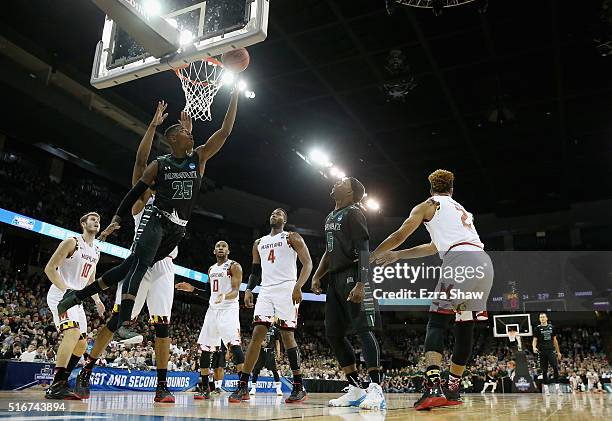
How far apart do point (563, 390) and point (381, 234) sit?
1453 centimetres

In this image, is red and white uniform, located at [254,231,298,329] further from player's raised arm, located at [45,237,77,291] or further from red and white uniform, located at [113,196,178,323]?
player's raised arm, located at [45,237,77,291]

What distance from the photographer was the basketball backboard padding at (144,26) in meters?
5.59

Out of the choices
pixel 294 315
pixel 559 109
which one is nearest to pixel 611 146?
pixel 559 109

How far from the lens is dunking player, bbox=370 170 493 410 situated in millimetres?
4281

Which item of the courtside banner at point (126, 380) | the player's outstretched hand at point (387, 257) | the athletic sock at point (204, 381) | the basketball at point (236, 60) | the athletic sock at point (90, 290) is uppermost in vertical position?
the basketball at point (236, 60)

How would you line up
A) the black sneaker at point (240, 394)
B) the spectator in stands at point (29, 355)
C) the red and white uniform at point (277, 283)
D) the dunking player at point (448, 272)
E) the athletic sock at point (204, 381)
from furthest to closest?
the spectator in stands at point (29, 355)
the athletic sock at point (204, 381)
the red and white uniform at point (277, 283)
the black sneaker at point (240, 394)
the dunking player at point (448, 272)

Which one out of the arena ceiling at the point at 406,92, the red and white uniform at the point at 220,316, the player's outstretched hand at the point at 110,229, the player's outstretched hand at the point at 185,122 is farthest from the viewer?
the arena ceiling at the point at 406,92

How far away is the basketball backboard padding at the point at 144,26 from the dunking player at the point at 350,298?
3.02m

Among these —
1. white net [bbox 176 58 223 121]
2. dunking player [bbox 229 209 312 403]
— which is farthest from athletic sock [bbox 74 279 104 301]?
white net [bbox 176 58 223 121]

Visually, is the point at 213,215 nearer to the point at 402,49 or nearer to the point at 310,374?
the point at 310,374

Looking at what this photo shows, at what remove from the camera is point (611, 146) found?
725 inches

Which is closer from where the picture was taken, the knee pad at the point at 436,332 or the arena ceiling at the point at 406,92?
the knee pad at the point at 436,332

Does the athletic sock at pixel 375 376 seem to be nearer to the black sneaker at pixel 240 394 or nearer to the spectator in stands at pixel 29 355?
the black sneaker at pixel 240 394

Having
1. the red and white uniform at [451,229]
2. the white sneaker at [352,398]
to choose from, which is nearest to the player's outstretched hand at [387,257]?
the red and white uniform at [451,229]
